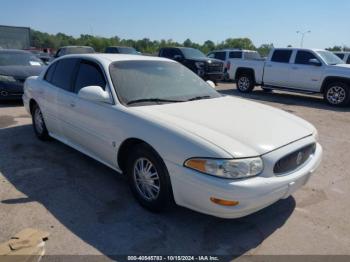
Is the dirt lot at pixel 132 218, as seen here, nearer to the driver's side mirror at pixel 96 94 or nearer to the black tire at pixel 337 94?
the driver's side mirror at pixel 96 94

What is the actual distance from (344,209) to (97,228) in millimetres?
2755

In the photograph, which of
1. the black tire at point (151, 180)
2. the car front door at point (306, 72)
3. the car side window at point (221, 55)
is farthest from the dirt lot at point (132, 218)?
the car side window at point (221, 55)


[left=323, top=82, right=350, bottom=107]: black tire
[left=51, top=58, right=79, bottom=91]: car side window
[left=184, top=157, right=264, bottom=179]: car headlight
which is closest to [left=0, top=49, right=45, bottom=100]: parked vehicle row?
[left=51, top=58, right=79, bottom=91]: car side window

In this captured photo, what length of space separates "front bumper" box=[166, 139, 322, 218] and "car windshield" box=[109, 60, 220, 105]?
1.14 m

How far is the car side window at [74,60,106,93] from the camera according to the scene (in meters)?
4.23

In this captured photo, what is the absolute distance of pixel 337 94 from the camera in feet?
37.0

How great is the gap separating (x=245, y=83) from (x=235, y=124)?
1110cm

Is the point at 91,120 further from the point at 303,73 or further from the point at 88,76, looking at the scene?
the point at 303,73

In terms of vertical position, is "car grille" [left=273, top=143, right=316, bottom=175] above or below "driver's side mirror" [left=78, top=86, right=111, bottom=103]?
below

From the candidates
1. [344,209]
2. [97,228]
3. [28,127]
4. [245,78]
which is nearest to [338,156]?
[344,209]

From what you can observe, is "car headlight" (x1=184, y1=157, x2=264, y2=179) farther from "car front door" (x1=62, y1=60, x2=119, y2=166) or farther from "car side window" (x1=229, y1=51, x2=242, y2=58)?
"car side window" (x1=229, y1=51, x2=242, y2=58)

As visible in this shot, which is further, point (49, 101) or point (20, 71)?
point (20, 71)

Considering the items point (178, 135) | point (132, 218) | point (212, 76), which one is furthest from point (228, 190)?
point (212, 76)

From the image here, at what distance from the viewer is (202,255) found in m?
2.95
